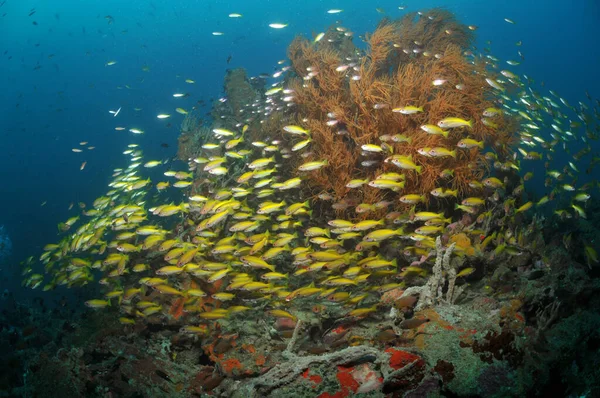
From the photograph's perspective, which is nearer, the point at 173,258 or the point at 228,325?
the point at 228,325

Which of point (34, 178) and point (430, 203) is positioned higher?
point (430, 203)

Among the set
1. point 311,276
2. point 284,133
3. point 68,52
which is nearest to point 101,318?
point 311,276

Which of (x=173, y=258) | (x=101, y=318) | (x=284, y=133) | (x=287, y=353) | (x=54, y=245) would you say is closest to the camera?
(x=287, y=353)

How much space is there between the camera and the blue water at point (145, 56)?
2731 inches

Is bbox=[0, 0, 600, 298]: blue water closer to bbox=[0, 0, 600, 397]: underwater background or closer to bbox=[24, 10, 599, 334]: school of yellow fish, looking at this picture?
bbox=[0, 0, 600, 397]: underwater background

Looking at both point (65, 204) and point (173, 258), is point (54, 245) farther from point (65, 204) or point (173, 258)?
point (65, 204)

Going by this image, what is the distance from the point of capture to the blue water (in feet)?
228

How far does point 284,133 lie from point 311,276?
457 cm

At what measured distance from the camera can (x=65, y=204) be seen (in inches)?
1775

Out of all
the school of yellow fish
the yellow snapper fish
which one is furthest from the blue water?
the yellow snapper fish

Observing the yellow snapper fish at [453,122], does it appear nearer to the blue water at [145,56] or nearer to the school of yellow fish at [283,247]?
the school of yellow fish at [283,247]

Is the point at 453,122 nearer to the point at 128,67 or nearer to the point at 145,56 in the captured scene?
the point at 128,67

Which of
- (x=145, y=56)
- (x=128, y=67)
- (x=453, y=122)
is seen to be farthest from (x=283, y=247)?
(x=145, y=56)

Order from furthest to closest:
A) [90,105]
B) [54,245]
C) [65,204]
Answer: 1. [90,105]
2. [65,204]
3. [54,245]
